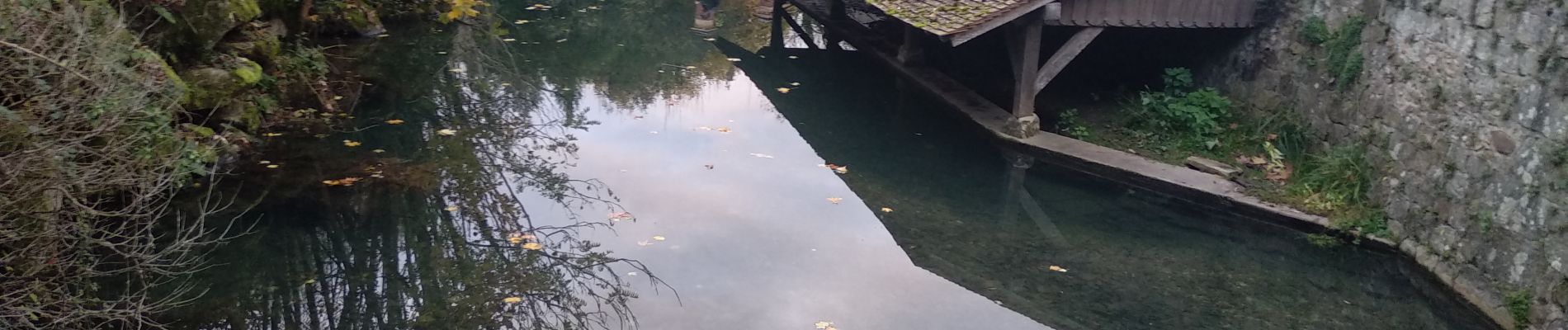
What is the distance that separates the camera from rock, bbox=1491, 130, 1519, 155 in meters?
6.70

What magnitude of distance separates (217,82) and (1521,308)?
363 inches

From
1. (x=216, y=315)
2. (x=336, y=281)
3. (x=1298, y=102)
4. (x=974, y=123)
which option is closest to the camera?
(x=216, y=315)

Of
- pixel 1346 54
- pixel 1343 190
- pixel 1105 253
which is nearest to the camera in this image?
pixel 1105 253

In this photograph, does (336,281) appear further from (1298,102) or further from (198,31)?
(1298,102)

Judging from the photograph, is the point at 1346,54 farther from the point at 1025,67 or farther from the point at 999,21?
the point at 999,21

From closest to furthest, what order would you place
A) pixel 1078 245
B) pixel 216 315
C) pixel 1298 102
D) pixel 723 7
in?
pixel 216 315, pixel 1078 245, pixel 1298 102, pixel 723 7

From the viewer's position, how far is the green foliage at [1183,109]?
32.7ft

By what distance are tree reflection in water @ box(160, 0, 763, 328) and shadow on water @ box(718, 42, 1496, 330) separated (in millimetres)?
2292

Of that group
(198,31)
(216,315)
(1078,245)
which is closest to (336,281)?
(216,315)

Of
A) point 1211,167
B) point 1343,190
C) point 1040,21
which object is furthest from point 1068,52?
point 1343,190

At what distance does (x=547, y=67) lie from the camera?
46.5 feet

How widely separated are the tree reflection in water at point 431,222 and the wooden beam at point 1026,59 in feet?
13.1

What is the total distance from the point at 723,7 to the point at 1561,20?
15.8m

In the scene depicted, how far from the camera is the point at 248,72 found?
9.25 m
